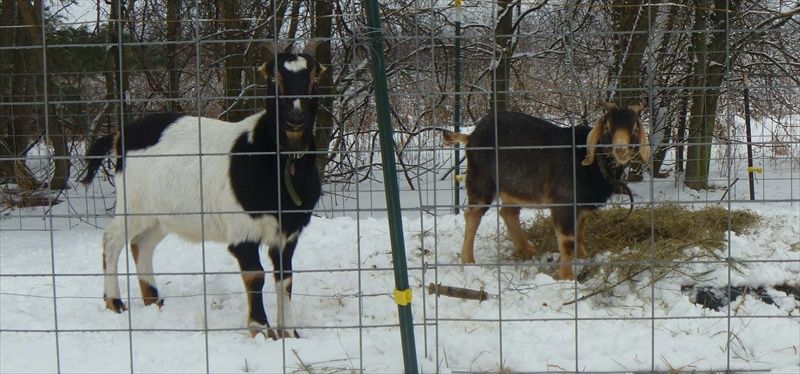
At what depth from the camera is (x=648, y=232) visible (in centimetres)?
727

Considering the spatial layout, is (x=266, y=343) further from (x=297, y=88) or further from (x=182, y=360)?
(x=297, y=88)

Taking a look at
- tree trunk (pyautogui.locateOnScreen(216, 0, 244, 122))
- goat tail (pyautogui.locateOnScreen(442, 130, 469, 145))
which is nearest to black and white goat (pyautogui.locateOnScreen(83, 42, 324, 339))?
goat tail (pyautogui.locateOnScreen(442, 130, 469, 145))

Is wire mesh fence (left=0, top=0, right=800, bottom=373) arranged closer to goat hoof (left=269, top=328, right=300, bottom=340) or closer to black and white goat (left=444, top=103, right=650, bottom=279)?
black and white goat (left=444, top=103, right=650, bottom=279)

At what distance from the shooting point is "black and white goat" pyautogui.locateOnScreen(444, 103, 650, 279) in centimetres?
674

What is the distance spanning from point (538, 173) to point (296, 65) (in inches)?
113

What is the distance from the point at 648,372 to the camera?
4254 millimetres

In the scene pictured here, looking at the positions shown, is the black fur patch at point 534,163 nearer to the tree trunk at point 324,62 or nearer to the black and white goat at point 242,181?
the black and white goat at point 242,181

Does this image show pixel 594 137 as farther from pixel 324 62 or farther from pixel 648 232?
pixel 324 62

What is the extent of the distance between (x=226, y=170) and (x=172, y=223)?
0.85 m

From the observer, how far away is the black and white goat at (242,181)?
17.2 ft

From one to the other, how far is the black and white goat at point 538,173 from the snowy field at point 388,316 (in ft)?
1.27

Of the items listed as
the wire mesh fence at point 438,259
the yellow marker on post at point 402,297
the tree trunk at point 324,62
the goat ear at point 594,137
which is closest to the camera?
the yellow marker on post at point 402,297

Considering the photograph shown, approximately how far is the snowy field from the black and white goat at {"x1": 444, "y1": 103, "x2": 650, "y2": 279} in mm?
386

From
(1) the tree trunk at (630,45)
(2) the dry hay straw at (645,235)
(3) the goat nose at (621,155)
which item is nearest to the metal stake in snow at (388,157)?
(2) the dry hay straw at (645,235)
